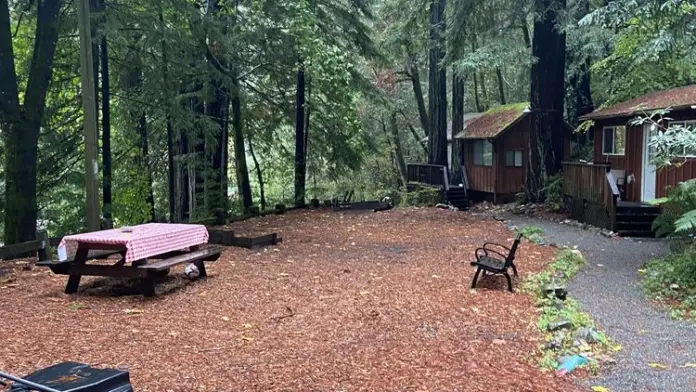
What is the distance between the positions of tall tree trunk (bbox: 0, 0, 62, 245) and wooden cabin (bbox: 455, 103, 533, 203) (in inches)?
652

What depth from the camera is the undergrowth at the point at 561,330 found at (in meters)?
5.18

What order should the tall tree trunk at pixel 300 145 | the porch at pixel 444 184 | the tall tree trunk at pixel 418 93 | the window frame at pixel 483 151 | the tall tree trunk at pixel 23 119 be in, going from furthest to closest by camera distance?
the tall tree trunk at pixel 418 93
the window frame at pixel 483 151
the porch at pixel 444 184
the tall tree trunk at pixel 300 145
the tall tree trunk at pixel 23 119

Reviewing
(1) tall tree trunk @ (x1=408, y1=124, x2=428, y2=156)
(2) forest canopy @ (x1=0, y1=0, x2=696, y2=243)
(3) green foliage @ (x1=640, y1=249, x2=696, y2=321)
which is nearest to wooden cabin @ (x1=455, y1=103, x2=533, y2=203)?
(2) forest canopy @ (x1=0, y1=0, x2=696, y2=243)

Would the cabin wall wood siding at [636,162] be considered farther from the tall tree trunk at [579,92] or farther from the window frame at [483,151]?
the window frame at [483,151]

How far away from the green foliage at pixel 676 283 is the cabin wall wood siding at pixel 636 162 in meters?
4.97

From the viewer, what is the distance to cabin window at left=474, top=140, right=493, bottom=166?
80.4 ft

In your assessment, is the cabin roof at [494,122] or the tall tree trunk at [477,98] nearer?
the cabin roof at [494,122]

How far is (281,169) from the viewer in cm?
2462

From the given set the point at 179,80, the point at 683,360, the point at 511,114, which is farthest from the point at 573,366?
the point at 511,114

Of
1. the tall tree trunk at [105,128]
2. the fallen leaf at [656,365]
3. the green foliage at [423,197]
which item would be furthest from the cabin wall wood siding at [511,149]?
the fallen leaf at [656,365]

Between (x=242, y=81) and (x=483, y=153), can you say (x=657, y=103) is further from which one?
(x=242, y=81)

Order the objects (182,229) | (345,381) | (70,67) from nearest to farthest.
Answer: (345,381) → (182,229) → (70,67)

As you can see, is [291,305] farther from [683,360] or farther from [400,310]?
[683,360]

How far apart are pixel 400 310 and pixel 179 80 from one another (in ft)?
31.0
